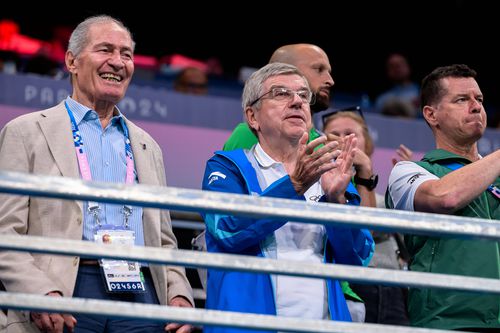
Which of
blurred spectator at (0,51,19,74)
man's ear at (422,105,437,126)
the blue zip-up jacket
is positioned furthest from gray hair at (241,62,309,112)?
blurred spectator at (0,51,19,74)

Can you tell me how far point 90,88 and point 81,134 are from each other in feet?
0.84

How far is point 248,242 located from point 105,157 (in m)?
0.73

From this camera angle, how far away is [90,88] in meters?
3.66

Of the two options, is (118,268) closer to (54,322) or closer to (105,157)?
(54,322)

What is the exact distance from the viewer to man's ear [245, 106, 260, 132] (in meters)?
3.68

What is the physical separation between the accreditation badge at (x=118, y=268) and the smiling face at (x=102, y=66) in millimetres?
631

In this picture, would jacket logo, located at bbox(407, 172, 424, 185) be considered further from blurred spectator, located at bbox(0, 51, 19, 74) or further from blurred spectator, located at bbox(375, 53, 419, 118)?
blurred spectator, located at bbox(375, 53, 419, 118)

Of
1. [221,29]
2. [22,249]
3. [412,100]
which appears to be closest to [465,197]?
[22,249]

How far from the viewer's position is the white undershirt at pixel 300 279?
312cm

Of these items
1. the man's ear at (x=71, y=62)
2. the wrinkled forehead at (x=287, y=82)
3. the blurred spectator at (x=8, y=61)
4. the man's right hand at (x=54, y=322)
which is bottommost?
the man's right hand at (x=54, y=322)

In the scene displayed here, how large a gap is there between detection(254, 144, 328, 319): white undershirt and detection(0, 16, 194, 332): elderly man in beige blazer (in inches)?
17.1

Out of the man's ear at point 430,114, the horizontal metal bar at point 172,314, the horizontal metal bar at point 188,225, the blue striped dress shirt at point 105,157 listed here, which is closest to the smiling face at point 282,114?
the blue striped dress shirt at point 105,157

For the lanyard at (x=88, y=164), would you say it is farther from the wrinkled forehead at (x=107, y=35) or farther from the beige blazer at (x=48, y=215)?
the wrinkled forehead at (x=107, y=35)

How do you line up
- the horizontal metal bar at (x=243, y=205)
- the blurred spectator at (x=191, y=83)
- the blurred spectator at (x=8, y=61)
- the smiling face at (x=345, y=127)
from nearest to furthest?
1. the horizontal metal bar at (x=243, y=205)
2. the smiling face at (x=345, y=127)
3. the blurred spectator at (x=8, y=61)
4. the blurred spectator at (x=191, y=83)
